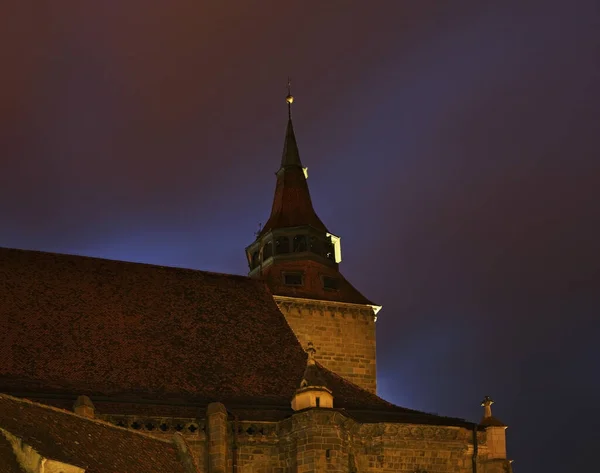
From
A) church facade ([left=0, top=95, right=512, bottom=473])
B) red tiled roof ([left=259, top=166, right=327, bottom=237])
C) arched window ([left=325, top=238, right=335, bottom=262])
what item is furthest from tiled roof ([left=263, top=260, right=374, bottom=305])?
church facade ([left=0, top=95, right=512, bottom=473])

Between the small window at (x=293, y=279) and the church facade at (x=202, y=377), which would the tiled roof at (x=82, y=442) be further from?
the small window at (x=293, y=279)

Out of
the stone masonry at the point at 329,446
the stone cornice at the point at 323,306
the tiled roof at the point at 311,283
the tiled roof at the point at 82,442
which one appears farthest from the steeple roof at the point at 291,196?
the tiled roof at the point at 82,442

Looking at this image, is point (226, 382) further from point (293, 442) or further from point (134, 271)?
point (134, 271)

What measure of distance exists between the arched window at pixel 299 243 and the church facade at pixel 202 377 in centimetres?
520

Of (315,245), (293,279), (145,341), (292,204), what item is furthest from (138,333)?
(292,204)

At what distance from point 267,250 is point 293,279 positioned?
6.97ft

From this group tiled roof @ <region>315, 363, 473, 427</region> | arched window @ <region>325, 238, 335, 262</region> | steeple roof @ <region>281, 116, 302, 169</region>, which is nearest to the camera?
tiled roof @ <region>315, 363, 473, 427</region>

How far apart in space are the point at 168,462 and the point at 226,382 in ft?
30.8

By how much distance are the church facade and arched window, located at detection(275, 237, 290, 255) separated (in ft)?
16.7

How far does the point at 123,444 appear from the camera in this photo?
17625mm

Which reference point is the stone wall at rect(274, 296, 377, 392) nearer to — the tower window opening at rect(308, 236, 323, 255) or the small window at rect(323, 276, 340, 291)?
the small window at rect(323, 276, 340, 291)

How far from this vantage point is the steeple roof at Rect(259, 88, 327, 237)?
38.6 meters

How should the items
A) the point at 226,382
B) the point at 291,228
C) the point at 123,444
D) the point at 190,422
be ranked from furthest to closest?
the point at 291,228 < the point at 226,382 < the point at 190,422 < the point at 123,444

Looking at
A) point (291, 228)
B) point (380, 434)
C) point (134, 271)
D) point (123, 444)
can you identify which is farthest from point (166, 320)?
point (123, 444)
